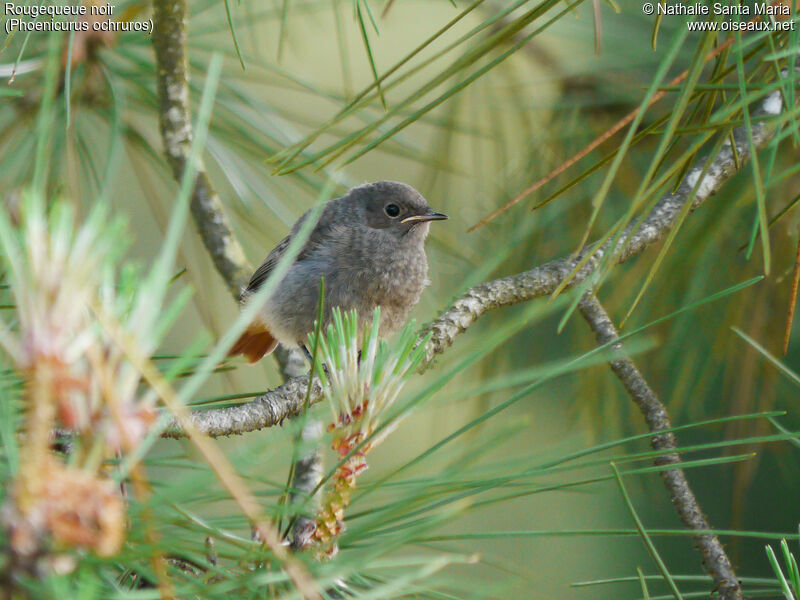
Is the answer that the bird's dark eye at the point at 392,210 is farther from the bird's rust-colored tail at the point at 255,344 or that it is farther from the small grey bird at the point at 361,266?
the bird's rust-colored tail at the point at 255,344

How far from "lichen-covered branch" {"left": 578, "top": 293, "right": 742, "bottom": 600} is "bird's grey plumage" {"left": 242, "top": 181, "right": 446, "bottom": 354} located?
40.1 inches

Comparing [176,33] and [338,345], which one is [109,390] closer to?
[338,345]

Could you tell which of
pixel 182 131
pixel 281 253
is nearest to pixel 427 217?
pixel 281 253

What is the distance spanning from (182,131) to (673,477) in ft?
4.88

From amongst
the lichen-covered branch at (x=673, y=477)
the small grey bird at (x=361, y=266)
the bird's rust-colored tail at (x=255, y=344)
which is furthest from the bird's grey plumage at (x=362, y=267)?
the lichen-covered branch at (x=673, y=477)

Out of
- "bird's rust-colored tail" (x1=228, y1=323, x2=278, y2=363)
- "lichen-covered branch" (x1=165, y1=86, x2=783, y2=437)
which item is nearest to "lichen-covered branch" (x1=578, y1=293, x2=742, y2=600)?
"lichen-covered branch" (x1=165, y1=86, x2=783, y2=437)

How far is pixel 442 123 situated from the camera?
2453 millimetres

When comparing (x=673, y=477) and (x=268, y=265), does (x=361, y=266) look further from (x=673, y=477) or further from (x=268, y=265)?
(x=673, y=477)

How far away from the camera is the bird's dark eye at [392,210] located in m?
3.07

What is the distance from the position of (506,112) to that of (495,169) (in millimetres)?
177

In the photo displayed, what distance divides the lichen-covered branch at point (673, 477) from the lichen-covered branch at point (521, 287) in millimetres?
115

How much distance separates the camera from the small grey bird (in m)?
2.79

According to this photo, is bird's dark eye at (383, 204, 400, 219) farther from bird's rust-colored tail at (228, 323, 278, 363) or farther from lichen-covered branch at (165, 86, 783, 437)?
lichen-covered branch at (165, 86, 783, 437)

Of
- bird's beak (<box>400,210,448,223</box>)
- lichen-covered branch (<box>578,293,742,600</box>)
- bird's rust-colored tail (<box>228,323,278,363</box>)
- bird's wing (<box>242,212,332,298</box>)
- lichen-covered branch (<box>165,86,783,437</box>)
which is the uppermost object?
bird's wing (<box>242,212,332,298</box>)
